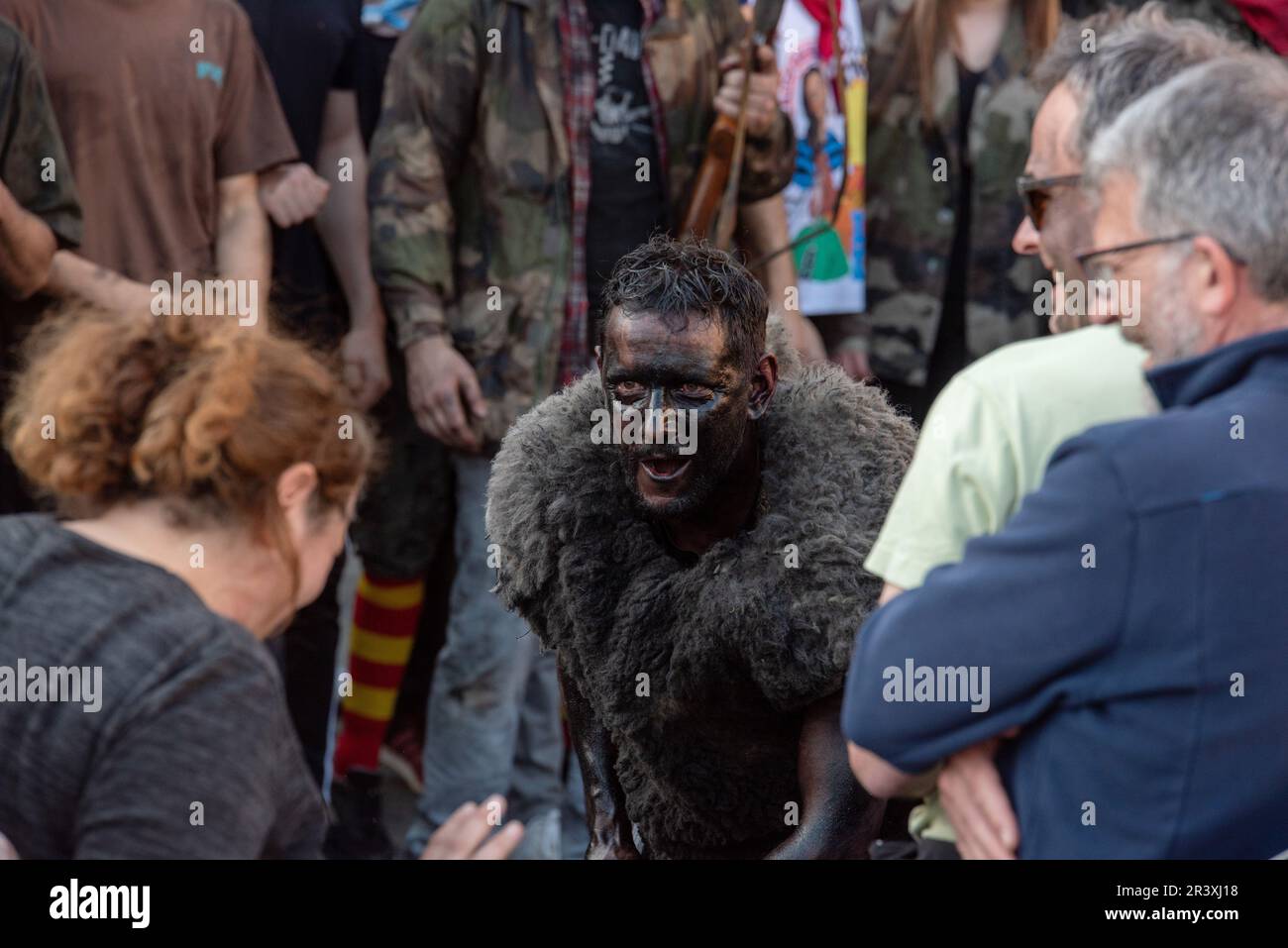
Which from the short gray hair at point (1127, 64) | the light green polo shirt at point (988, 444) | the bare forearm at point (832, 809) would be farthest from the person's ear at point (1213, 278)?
the bare forearm at point (832, 809)

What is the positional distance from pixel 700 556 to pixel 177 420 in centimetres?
119

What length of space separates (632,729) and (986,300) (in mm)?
2461

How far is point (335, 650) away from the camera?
5137mm

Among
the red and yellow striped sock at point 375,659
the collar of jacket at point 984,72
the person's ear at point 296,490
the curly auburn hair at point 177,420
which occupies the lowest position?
the red and yellow striped sock at point 375,659

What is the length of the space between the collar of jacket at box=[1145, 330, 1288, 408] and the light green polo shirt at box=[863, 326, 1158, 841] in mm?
120

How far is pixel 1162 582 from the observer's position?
81.8 inches

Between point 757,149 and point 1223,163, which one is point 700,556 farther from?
point 757,149

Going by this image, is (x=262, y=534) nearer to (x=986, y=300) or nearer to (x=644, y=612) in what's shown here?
(x=644, y=612)

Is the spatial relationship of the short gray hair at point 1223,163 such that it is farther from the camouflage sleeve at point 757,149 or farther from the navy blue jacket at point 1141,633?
the camouflage sleeve at point 757,149

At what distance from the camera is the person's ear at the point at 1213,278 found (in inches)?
86.1

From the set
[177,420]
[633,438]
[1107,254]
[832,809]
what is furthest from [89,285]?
[1107,254]

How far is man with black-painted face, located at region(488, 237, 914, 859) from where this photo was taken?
3.13 meters
